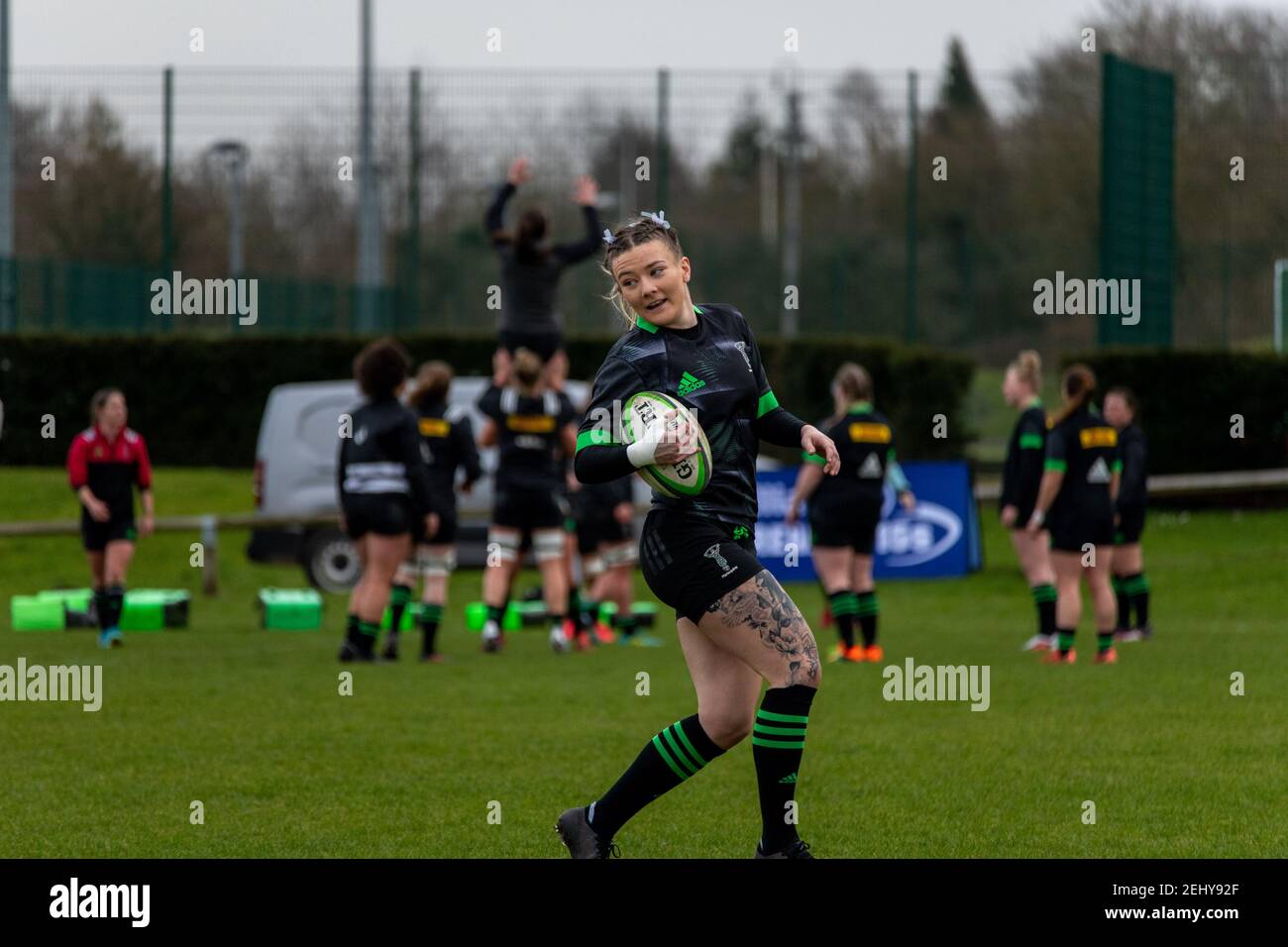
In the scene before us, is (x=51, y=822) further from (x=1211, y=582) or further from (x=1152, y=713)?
(x=1211, y=582)

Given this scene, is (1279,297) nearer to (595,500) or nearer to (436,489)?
(595,500)

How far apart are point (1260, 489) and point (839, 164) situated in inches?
677

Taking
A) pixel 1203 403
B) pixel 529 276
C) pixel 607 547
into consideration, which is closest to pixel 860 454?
pixel 607 547

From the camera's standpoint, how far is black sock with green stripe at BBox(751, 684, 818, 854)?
545cm

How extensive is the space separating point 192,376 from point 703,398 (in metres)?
21.2

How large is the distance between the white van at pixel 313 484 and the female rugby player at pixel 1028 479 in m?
7.63

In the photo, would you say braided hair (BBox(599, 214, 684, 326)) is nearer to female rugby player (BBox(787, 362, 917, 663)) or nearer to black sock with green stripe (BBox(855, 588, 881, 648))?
female rugby player (BBox(787, 362, 917, 663))

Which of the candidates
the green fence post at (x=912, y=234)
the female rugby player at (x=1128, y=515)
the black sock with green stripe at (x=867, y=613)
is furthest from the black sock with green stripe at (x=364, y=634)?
the green fence post at (x=912, y=234)

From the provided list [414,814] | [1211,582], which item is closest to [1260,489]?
[1211,582]

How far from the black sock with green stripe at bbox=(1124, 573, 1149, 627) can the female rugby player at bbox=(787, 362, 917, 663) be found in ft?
8.47

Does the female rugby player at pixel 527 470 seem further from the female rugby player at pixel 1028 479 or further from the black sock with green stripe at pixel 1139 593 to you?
the black sock with green stripe at pixel 1139 593

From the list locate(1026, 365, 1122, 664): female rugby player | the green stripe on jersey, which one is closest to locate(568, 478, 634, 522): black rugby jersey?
locate(1026, 365, 1122, 664): female rugby player

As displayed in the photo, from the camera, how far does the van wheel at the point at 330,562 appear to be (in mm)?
20547
